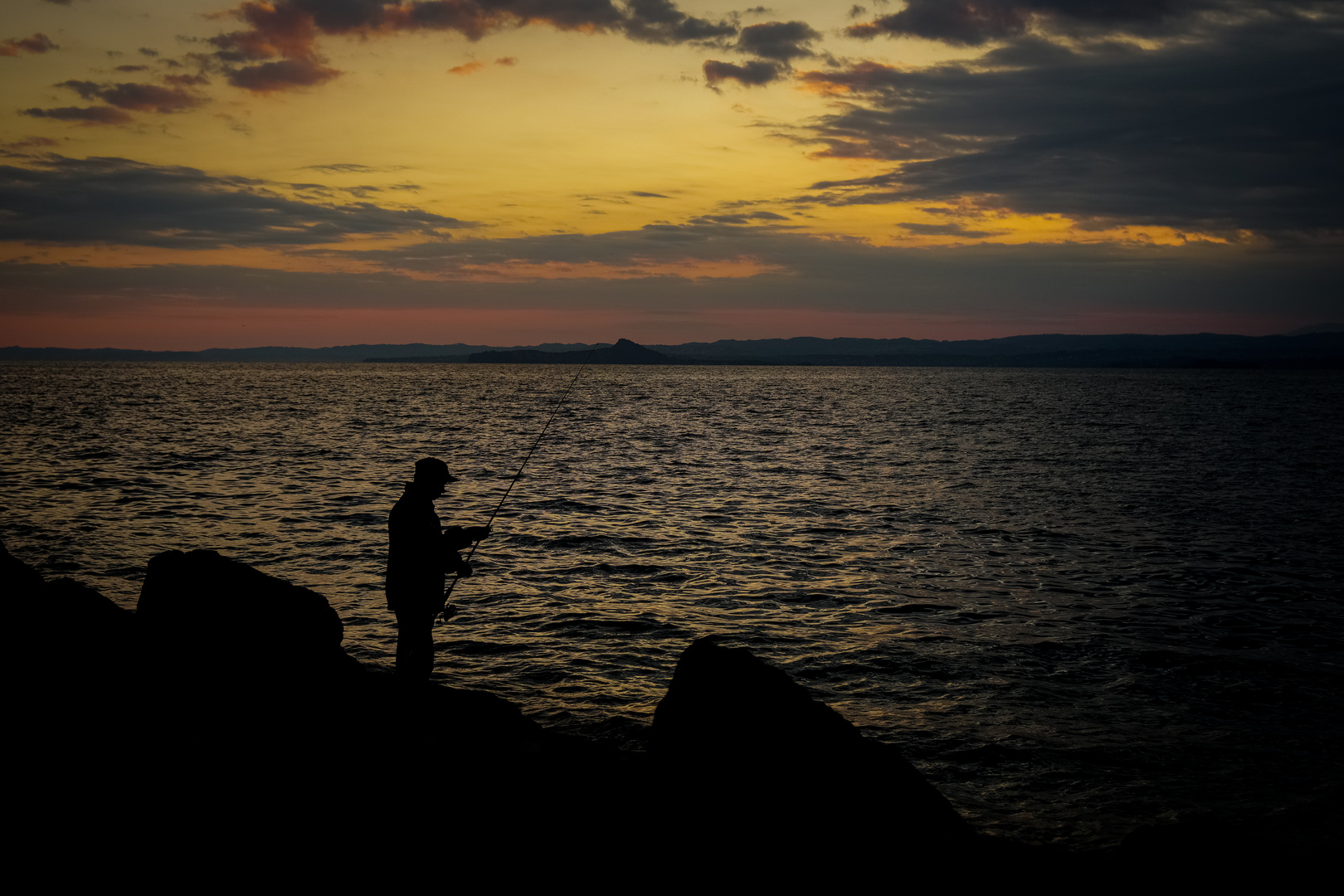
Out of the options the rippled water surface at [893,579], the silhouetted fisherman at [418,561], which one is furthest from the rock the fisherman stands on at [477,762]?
the rippled water surface at [893,579]

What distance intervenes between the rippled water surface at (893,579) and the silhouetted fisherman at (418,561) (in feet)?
5.26

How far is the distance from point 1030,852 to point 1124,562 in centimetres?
1147

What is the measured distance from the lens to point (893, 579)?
14.0 metres

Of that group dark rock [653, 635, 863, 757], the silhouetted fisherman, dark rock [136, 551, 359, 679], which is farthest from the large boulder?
dark rock [136, 551, 359, 679]

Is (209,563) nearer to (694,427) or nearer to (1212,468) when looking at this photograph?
(1212,468)

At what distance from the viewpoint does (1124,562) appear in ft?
50.0

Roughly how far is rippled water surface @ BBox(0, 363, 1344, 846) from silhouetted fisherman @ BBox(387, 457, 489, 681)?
5.26ft

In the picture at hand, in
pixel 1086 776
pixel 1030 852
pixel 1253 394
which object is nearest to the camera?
pixel 1030 852

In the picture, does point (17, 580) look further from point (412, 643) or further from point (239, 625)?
point (412, 643)

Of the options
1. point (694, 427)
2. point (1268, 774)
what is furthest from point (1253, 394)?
point (1268, 774)

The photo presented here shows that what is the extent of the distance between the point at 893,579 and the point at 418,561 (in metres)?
9.02

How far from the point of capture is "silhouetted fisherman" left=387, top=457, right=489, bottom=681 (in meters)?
7.14

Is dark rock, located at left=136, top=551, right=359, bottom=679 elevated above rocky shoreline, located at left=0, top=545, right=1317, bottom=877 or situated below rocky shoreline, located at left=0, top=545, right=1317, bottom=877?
above

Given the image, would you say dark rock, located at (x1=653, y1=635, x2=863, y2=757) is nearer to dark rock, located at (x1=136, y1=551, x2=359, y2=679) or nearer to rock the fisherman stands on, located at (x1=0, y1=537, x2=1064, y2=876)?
rock the fisherman stands on, located at (x1=0, y1=537, x2=1064, y2=876)
